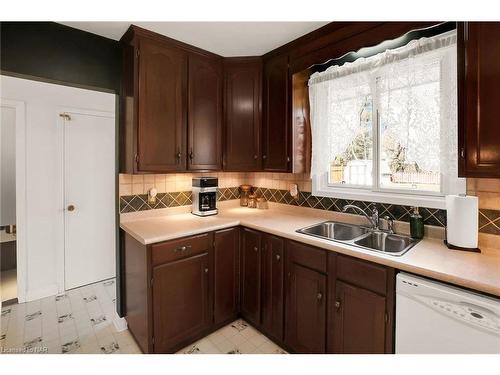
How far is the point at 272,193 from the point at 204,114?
3.41ft

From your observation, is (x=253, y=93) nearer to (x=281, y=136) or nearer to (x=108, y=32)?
(x=281, y=136)

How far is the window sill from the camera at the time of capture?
1.66 metres

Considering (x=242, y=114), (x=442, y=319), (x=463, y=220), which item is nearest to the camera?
(x=442, y=319)

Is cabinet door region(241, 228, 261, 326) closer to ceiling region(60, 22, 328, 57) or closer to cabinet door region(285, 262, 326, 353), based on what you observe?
cabinet door region(285, 262, 326, 353)

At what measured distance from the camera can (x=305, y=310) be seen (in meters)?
1.68

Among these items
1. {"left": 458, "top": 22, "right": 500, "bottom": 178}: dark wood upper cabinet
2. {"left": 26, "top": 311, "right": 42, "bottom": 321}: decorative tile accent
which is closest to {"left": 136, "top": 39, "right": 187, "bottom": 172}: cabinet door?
{"left": 26, "top": 311, "right": 42, "bottom": 321}: decorative tile accent

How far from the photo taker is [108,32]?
190cm

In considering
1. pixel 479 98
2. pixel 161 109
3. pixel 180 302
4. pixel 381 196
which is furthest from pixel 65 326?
pixel 479 98

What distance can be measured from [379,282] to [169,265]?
1.28 metres

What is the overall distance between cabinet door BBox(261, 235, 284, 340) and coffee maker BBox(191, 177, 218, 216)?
65cm

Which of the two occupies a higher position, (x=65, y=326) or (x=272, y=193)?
(x=272, y=193)

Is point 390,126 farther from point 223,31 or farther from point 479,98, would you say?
point 223,31

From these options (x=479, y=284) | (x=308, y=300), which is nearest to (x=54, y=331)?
(x=308, y=300)
